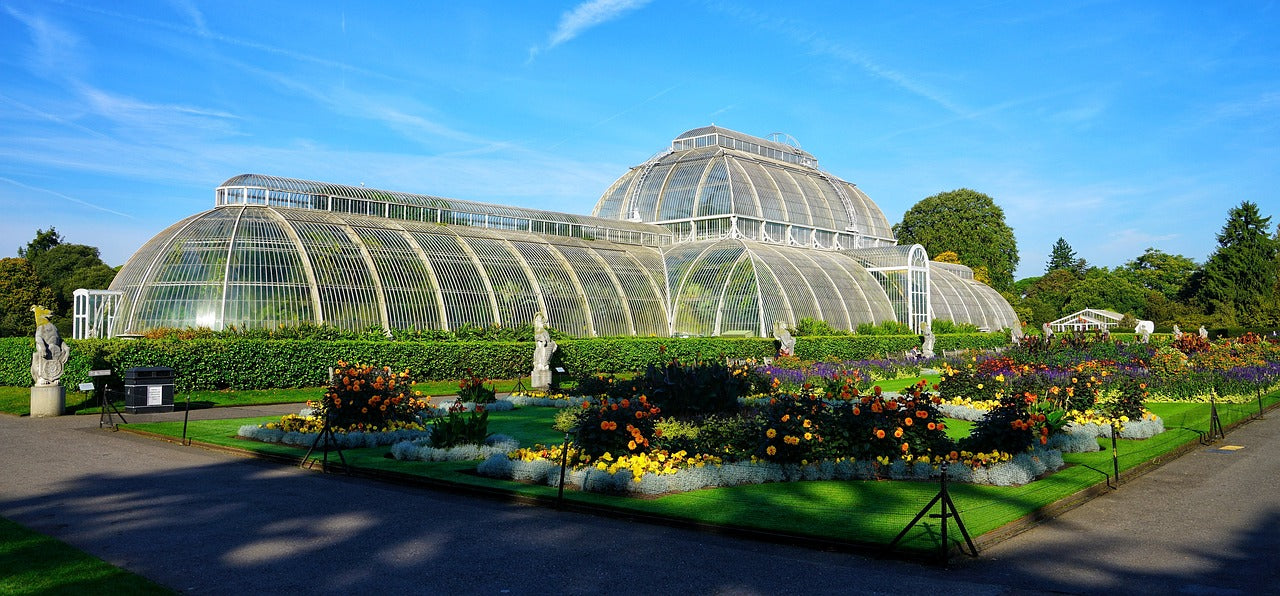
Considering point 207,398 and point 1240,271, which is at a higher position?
point 1240,271

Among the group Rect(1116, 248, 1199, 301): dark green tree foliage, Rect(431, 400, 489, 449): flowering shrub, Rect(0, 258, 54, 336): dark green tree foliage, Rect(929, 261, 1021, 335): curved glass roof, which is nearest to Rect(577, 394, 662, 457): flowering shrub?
Rect(431, 400, 489, 449): flowering shrub

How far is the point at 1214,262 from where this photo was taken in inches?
3098

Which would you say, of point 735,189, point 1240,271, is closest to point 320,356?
point 735,189

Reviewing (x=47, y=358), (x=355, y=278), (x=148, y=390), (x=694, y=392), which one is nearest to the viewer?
(x=694, y=392)

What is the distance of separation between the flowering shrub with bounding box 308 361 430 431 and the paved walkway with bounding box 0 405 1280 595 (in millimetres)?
3709

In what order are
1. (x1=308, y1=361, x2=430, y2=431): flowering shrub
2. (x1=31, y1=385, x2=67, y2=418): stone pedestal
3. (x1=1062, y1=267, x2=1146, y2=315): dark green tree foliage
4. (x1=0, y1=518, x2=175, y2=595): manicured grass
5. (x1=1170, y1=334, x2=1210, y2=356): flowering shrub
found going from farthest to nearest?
(x1=1062, y1=267, x2=1146, y2=315): dark green tree foliage < (x1=1170, y1=334, x2=1210, y2=356): flowering shrub < (x1=31, y1=385, x2=67, y2=418): stone pedestal < (x1=308, y1=361, x2=430, y2=431): flowering shrub < (x1=0, y1=518, x2=175, y2=595): manicured grass

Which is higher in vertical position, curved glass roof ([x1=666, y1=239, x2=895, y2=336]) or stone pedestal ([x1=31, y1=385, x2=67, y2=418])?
curved glass roof ([x1=666, y1=239, x2=895, y2=336])

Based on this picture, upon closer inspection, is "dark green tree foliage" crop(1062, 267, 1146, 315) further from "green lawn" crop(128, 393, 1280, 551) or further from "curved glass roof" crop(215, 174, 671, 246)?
"green lawn" crop(128, 393, 1280, 551)

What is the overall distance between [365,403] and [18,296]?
201 feet

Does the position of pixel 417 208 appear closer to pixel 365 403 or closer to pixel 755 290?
pixel 755 290

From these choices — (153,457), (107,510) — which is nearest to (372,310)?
(153,457)

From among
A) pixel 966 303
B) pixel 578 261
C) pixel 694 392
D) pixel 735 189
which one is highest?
pixel 735 189

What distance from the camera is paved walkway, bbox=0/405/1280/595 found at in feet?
27.0

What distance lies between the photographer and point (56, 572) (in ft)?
27.4
